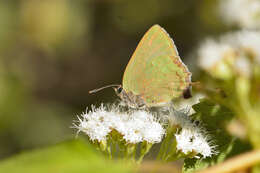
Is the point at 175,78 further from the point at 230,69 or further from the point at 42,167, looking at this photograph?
the point at 42,167

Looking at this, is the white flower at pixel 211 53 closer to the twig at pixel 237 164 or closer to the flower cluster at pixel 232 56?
the flower cluster at pixel 232 56

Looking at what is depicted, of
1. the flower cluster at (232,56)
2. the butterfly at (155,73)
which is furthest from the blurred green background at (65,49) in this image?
the butterfly at (155,73)

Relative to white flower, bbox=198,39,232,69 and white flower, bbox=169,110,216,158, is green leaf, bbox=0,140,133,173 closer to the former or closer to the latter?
white flower, bbox=169,110,216,158

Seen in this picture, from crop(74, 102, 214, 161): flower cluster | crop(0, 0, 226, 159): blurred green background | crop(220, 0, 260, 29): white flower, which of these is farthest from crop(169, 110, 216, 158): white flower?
crop(0, 0, 226, 159): blurred green background

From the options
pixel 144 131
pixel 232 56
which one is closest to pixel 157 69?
pixel 232 56

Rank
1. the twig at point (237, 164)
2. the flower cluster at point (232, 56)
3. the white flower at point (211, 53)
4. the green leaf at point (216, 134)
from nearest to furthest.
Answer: the twig at point (237, 164) < the green leaf at point (216, 134) < the flower cluster at point (232, 56) < the white flower at point (211, 53)

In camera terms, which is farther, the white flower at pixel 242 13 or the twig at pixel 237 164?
the white flower at pixel 242 13

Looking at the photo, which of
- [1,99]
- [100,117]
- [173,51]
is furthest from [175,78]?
[1,99]
